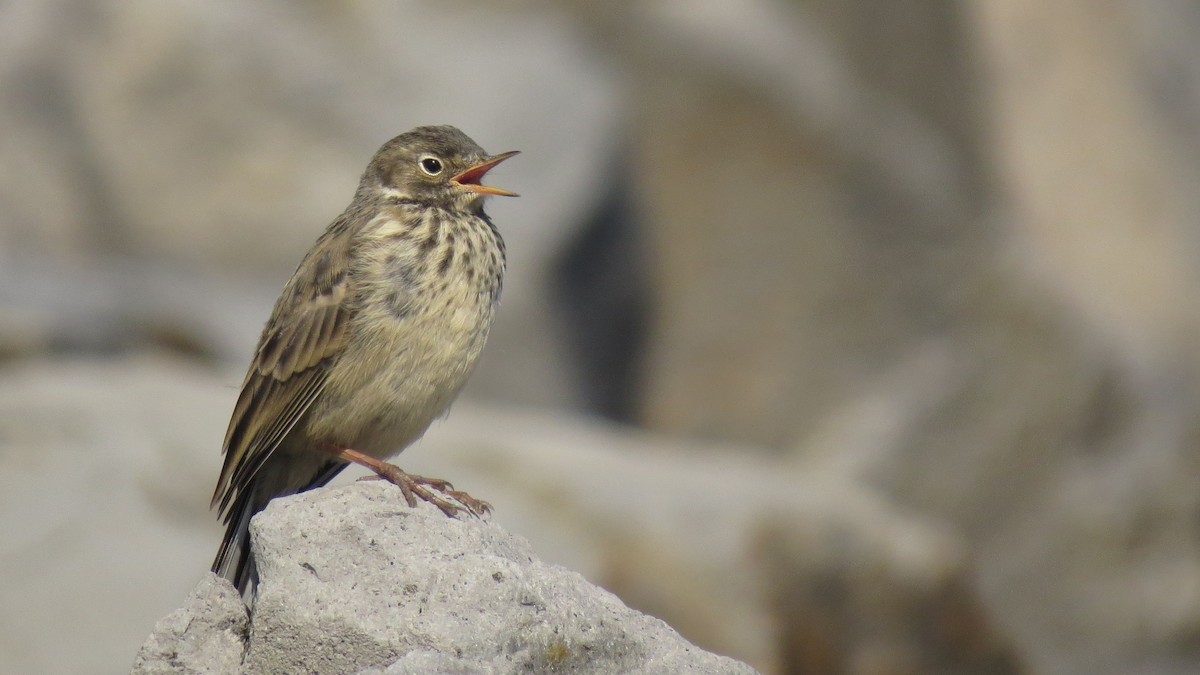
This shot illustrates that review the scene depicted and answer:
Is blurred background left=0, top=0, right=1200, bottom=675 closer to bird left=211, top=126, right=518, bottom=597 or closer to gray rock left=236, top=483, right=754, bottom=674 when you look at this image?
bird left=211, top=126, right=518, bottom=597

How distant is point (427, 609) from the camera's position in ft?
15.6

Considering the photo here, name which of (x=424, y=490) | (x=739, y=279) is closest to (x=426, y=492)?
(x=424, y=490)

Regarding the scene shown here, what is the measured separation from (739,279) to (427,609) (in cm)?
A: 1032

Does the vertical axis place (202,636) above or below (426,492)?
below

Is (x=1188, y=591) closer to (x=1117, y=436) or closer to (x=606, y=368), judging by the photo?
(x=1117, y=436)

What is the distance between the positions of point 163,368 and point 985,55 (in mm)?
8119

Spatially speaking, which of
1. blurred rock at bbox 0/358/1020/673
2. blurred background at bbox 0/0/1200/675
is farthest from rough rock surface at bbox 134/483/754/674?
blurred background at bbox 0/0/1200/675

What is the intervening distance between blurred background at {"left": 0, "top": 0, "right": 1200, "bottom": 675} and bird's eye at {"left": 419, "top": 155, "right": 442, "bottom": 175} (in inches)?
122

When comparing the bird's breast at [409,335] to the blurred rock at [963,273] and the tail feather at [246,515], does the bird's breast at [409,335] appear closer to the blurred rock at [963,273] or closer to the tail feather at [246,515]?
the tail feather at [246,515]

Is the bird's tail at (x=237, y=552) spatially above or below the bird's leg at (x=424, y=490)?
below

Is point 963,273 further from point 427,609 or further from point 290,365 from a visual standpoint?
point 427,609

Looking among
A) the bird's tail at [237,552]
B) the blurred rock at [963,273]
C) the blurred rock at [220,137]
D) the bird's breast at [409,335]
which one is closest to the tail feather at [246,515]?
the bird's tail at [237,552]

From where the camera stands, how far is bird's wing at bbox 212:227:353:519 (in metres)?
6.66

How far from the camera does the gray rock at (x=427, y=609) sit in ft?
15.3
